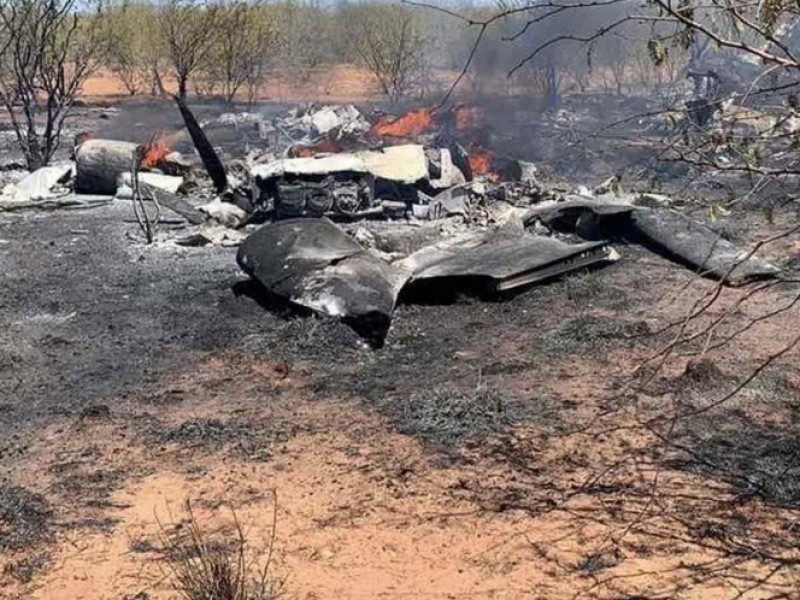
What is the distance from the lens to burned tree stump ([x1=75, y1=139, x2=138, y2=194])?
45.9ft

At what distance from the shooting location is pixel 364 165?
1205 cm

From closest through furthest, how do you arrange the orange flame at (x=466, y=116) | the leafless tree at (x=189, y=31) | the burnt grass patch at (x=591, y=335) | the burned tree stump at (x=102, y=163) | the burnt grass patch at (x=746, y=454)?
1. the burnt grass patch at (x=746, y=454)
2. the burnt grass patch at (x=591, y=335)
3. the burned tree stump at (x=102, y=163)
4. the orange flame at (x=466, y=116)
5. the leafless tree at (x=189, y=31)

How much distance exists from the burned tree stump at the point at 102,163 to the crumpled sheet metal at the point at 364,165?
120 inches

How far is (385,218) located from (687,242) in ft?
13.1

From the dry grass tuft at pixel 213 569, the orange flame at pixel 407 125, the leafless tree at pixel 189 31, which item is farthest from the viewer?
the leafless tree at pixel 189 31

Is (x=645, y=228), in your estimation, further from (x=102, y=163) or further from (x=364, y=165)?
(x=102, y=163)

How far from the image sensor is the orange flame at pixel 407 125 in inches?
→ 725

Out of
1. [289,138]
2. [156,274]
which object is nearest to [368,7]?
[289,138]

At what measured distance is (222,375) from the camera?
656 centimetres

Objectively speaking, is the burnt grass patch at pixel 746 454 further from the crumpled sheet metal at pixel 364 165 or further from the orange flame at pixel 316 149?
the orange flame at pixel 316 149

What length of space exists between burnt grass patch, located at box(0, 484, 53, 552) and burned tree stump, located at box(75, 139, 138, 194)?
9.95m

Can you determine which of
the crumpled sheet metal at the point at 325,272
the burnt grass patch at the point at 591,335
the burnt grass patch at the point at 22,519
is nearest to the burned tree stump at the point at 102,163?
the crumpled sheet metal at the point at 325,272

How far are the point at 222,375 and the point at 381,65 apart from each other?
839 inches

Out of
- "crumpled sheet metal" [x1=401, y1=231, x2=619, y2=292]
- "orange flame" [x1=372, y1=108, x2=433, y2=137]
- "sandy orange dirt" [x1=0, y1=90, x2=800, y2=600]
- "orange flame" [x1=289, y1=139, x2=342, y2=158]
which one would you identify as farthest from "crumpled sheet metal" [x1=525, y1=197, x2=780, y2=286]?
"orange flame" [x1=372, y1=108, x2=433, y2=137]
